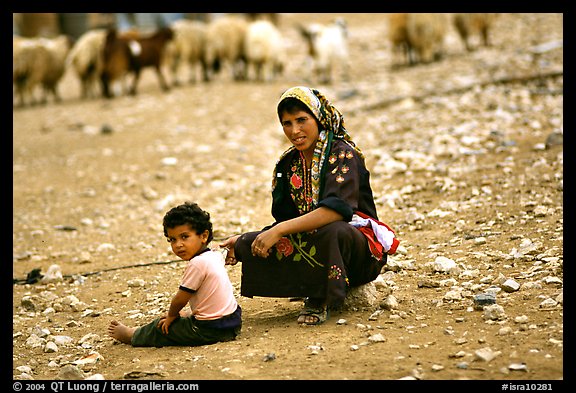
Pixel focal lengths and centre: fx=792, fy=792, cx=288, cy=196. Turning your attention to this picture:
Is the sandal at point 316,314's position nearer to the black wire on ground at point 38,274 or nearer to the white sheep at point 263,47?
the black wire on ground at point 38,274

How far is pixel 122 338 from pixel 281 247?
3.22 feet

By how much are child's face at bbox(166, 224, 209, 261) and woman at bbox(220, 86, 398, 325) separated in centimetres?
25

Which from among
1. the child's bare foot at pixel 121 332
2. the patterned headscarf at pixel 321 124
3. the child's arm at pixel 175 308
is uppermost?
the patterned headscarf at pixel 321 124

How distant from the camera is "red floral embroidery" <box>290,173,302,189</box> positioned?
4.20 meters

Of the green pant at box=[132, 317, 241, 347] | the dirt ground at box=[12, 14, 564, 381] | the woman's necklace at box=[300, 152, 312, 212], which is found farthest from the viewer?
the woman's necklace at box=[300, 152, 312, 212]

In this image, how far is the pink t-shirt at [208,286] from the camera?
153 inches

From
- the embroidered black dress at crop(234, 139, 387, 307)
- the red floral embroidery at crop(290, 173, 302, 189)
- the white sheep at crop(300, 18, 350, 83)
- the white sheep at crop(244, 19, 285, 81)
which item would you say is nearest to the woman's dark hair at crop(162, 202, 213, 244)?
the embroidered black dress at crop(234, 139, 387, 307)

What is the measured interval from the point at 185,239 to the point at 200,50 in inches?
519

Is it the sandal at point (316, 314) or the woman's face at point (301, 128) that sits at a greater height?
the woman's face at point (301, 128)

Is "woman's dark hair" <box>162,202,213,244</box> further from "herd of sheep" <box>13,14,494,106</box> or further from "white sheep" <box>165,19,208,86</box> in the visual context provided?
"white sheep" <box>165,19,208,86</box>

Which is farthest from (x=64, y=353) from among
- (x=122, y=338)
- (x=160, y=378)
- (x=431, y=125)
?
(x=431, y=125)

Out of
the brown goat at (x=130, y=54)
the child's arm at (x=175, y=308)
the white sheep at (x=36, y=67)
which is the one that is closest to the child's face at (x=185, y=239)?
the child's arm at (x=175, y=308)

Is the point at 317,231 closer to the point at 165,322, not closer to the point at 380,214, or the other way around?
the point at 165,322

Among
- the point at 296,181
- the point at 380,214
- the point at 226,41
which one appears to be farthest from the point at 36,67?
the point at 296,181
